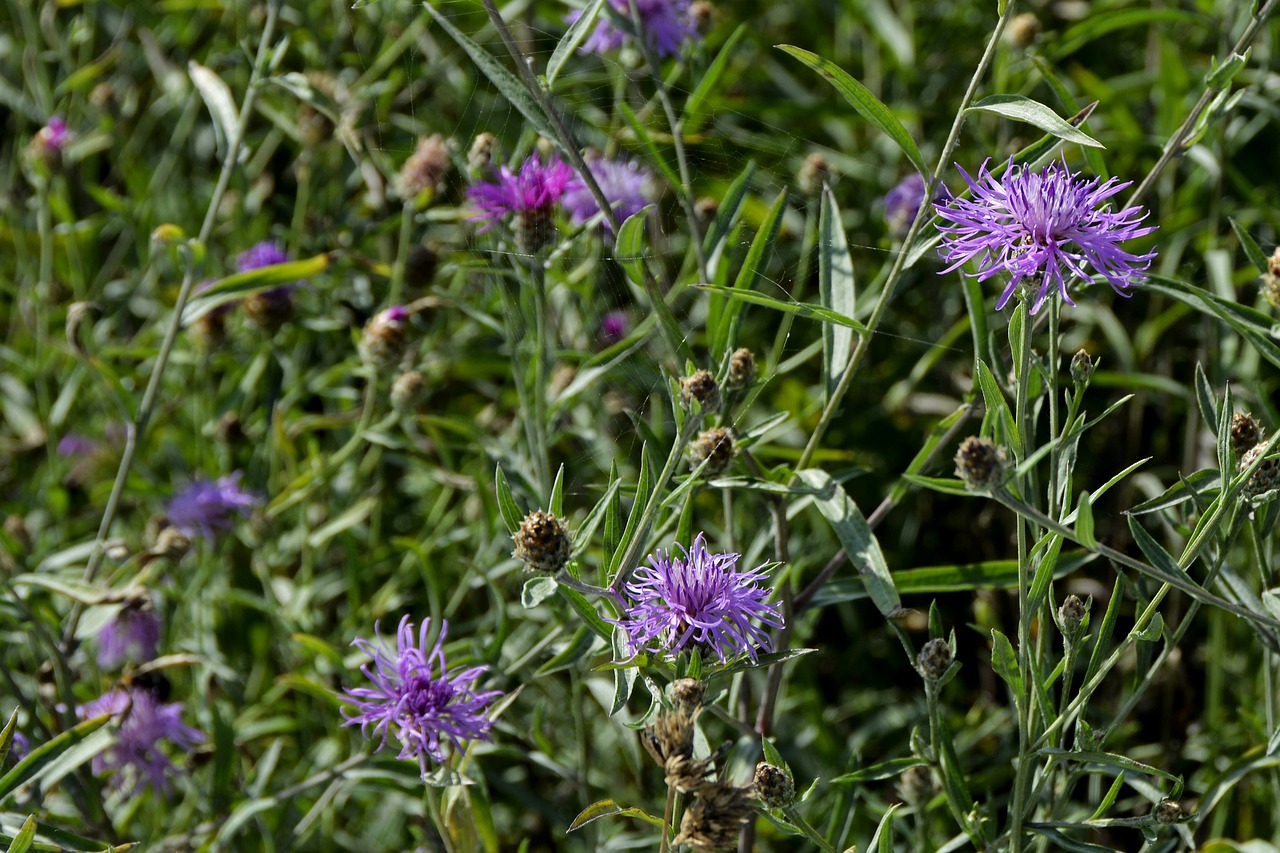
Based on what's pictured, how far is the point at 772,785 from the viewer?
1.27 metres

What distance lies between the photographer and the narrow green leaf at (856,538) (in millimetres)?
1317

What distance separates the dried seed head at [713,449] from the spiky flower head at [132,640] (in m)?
1.30

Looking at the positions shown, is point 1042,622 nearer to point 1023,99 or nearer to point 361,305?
point 1023,99

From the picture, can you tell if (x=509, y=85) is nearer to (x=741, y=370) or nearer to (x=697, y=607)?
(x=741, y=370)

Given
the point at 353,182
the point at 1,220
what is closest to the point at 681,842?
the point at 353,182

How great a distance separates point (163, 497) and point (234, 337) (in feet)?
1.20

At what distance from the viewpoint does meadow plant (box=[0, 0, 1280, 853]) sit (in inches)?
51.7

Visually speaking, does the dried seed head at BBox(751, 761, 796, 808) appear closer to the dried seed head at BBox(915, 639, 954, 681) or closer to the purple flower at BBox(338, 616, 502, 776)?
the dried seed head at BBox(915, 639, 954, 681)

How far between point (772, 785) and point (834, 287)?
669 millimetres

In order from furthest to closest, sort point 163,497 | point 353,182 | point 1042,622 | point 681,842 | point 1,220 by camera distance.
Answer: point 1,220, point 353,182, point 163,497, point 1042,622, point 681,842

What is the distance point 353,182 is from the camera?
2.91 meters

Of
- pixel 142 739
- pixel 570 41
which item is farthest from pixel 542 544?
pixel 142 739

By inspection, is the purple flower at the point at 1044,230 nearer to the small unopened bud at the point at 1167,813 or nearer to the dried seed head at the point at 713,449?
the dried seed head at the point at 713,449

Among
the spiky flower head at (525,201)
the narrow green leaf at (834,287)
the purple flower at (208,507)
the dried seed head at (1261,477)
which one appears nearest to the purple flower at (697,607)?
the narrow green leaf at (834,287)
